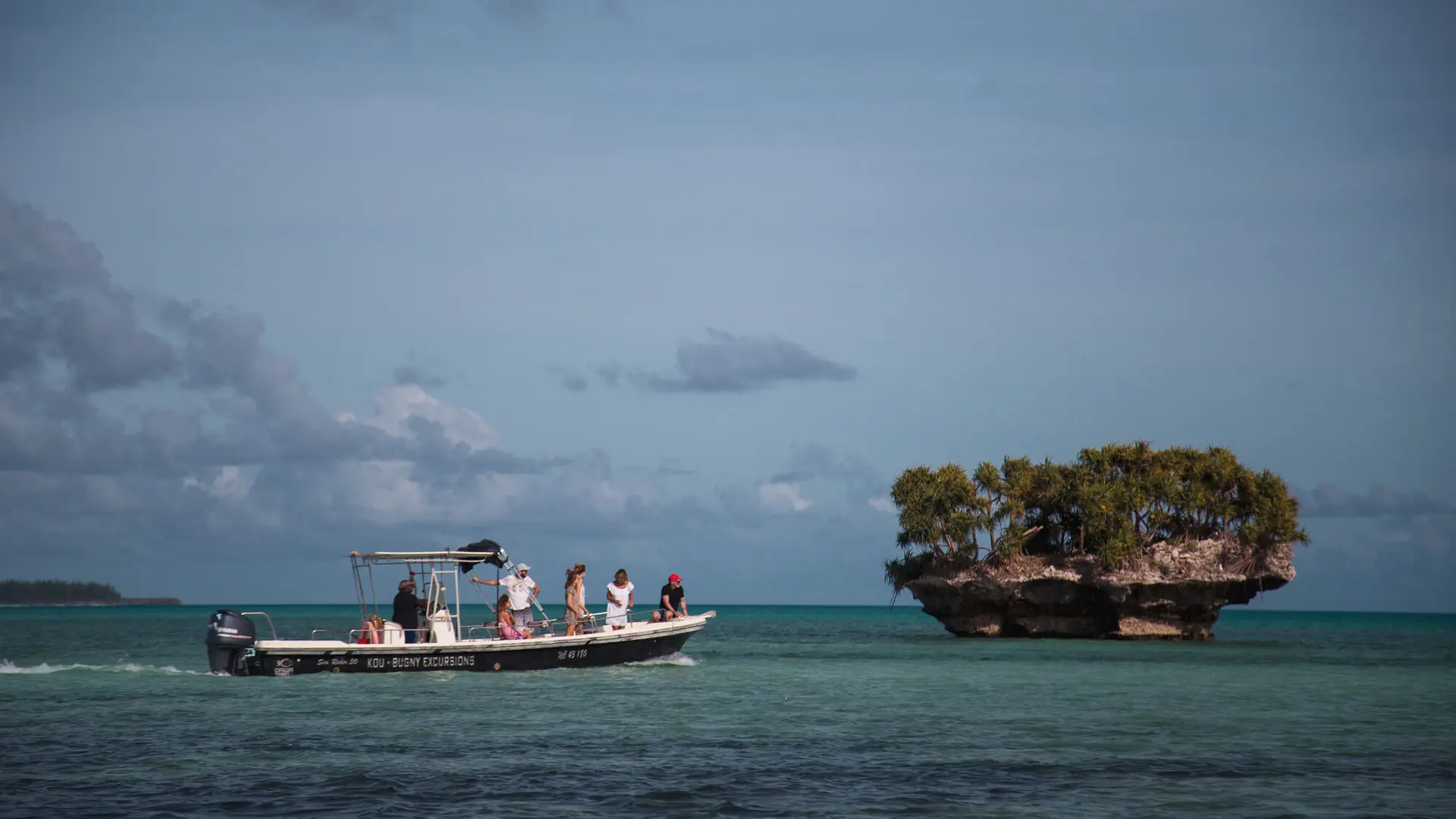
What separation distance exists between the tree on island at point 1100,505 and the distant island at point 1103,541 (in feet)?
0.19

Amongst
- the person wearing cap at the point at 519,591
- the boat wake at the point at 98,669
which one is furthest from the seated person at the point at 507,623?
the boat wake at the point at 98,669

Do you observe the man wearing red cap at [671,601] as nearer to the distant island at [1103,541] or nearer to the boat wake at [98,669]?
the boat wake at [98,669]

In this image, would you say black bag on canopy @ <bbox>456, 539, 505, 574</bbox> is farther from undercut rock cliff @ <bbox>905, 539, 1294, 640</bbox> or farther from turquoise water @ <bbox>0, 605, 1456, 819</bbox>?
undercut rock cliff @ <bbox>905, 539, 1294, 640</bbox>

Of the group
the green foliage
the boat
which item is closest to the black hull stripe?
the boat

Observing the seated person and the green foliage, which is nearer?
the seated person

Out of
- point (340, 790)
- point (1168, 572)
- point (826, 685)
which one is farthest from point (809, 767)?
point (1168, 572)

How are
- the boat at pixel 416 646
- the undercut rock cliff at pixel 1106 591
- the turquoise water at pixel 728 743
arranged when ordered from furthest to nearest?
the undercut rock cliff at pixel 1106 591, the boat at pixel 416 646, the turquoise water at pixel 728 743

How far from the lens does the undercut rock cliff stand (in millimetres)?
53219

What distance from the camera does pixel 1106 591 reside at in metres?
53.9

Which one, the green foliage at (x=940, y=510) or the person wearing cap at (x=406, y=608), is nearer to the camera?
the person wearing cap at (x=406, y=608)

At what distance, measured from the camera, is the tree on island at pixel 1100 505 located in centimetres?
5362

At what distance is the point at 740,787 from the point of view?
52.0ft

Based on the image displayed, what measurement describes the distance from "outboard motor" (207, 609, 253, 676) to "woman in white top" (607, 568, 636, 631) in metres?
8.59

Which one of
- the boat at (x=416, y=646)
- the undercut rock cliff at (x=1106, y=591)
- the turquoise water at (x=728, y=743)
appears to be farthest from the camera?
the undercut rock cliff at (x=1106, y=591)
